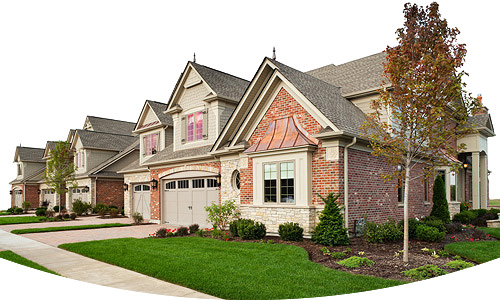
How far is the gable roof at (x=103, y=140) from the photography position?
32.3m

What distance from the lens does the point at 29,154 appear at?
45.1 m

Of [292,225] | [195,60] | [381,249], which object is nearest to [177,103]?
[195,60]

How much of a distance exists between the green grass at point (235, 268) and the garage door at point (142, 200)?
38.5ft

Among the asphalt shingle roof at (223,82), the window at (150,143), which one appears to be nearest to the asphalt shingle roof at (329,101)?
the asphalt shingle roof at (223,82)

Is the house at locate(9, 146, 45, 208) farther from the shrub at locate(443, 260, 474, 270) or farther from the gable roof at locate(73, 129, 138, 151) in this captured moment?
the shrub at locate(443, 260, 474, 270)

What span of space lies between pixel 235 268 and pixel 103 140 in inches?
1140

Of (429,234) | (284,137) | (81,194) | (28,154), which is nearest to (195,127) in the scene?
(284,137)

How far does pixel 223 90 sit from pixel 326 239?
35.1 feet

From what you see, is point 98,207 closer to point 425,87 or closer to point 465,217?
point 465,217

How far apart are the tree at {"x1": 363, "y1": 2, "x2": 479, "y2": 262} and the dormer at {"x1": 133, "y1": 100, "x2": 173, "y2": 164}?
16356 millimetres

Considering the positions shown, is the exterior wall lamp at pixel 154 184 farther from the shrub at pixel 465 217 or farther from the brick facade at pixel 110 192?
the shrub at pixel 465 217

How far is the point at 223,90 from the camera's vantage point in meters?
19.3

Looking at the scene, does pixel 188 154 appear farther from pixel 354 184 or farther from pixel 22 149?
pixel 22 149

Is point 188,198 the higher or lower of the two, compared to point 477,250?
higher
